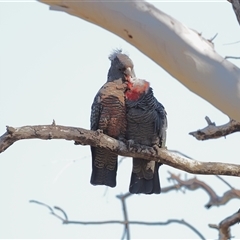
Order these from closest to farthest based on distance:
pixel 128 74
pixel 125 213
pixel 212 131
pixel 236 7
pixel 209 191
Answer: pixel 236 7 → pixel 212 131 → pixel 128 74 → pixel 125 213 → pixel 209 191

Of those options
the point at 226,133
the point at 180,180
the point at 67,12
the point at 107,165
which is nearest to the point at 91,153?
the point at 107,165

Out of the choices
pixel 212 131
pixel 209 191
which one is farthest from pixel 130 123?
pixel 209 191

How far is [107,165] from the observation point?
5.39 metres

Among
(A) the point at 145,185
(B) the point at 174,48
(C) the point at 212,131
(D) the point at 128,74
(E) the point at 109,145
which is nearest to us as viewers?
(B) the point at 174,48

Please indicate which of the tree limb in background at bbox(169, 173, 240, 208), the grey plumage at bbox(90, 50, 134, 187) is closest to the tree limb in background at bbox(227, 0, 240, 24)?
the grey plumage at bbox(90, 50, 134, 187)

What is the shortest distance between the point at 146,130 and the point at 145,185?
52 centimetres

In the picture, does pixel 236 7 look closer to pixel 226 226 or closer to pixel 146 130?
pixel 146 130

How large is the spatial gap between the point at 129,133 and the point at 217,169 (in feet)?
3.60

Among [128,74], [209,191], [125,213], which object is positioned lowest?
[125,213]

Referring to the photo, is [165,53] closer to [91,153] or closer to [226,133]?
[226,133]

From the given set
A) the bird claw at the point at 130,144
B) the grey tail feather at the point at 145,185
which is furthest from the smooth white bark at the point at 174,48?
the grey tail feather at the point at 145,185

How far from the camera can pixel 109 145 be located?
4.52 meters

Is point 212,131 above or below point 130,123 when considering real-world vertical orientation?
below

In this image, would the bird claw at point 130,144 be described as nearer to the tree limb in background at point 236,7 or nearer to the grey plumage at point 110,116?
the grey plumage at point 110,116
